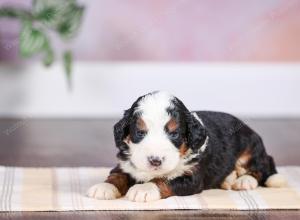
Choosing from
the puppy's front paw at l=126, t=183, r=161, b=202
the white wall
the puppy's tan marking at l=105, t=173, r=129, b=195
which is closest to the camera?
the puppy's front paw at l=126, t=183, r=161, b=202

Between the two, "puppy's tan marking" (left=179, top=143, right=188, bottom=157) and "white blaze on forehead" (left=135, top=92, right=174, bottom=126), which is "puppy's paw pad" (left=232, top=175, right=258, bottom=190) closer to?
"puppy's tan marking" (left=179, top=143, right=188, bottom=157)

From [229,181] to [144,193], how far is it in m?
0.48

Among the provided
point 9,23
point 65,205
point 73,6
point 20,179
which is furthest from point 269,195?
point 9,23

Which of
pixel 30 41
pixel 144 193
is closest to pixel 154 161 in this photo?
pixel 144 193

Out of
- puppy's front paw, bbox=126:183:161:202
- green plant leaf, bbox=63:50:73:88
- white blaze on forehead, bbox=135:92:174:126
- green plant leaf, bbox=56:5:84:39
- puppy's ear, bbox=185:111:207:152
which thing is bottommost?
green plant leaf, bbox=63:50:73:88

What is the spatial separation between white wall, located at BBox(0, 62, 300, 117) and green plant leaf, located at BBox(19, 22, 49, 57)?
1.24 feet

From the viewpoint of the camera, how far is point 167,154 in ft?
9.34

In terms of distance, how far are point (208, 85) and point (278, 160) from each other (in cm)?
152

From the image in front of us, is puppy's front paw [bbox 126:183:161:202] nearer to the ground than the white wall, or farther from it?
farther from it

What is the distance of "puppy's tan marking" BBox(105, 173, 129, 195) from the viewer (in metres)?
3.05

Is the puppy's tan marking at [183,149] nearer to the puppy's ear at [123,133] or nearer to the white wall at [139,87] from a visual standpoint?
the puppy's ear at [123,133]

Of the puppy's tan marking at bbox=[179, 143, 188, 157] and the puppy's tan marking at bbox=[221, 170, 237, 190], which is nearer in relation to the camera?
the puppy's tan marking at bbox=[179, 143, 188, 157]

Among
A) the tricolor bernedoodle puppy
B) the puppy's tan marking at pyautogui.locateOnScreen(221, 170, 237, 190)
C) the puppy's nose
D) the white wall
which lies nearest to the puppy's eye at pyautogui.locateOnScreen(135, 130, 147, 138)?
the tricolor bernedoodle puppy

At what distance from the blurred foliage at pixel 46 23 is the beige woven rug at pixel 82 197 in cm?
160
